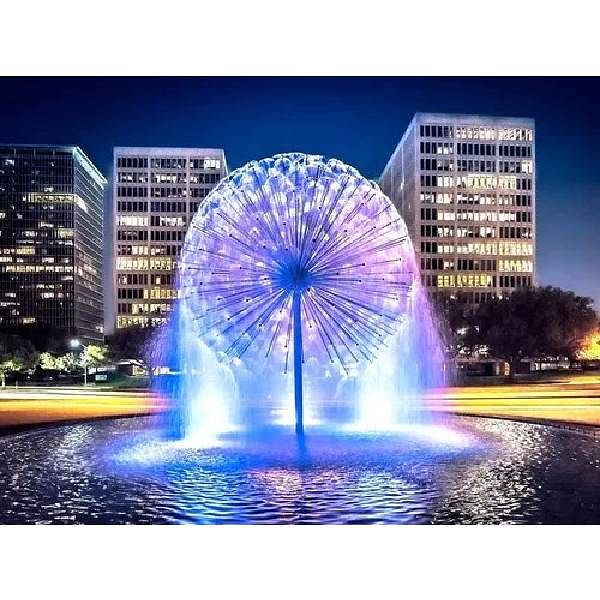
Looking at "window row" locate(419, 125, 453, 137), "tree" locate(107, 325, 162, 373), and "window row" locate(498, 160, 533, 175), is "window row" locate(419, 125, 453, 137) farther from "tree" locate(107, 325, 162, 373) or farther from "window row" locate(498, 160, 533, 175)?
"tree" locate(107, 325, 162, 373)

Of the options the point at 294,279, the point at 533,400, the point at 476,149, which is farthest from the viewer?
the point at 476,149

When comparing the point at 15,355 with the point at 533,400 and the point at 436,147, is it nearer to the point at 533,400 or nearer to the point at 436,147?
the point at 533,400

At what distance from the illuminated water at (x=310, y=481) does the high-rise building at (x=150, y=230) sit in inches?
1335

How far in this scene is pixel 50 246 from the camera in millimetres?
60938

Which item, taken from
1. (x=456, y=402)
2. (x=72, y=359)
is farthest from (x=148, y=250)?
(x=456, y=402)

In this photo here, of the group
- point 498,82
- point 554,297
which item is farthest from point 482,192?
point 498,82

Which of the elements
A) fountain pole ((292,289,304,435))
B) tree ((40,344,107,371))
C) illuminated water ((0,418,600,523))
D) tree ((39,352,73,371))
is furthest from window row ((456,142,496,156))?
fountain pole ((292,289,304,435))

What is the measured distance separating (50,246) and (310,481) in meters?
53.3

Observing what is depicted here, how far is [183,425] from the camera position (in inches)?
678

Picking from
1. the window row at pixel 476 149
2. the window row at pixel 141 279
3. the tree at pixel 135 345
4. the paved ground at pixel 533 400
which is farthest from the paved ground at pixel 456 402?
the window row at pixel 141 279

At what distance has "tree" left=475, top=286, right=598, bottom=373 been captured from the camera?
33.8 meters

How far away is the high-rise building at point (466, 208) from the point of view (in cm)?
4547
